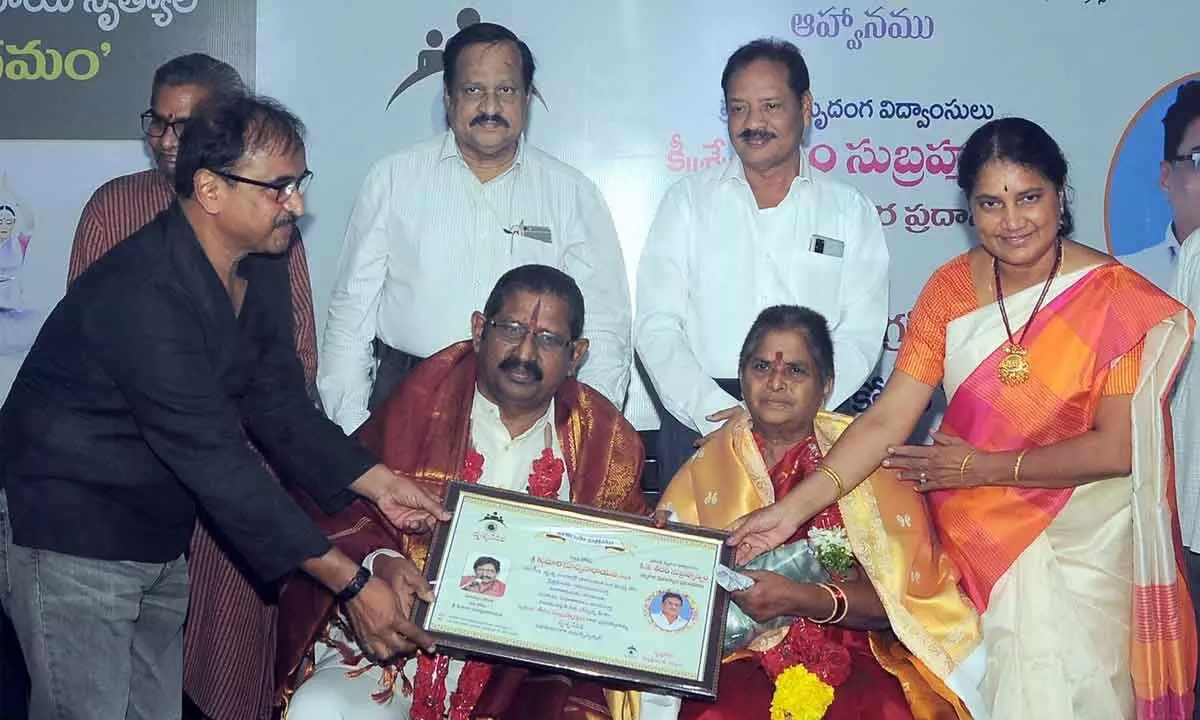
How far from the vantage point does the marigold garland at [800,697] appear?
359 centimetres

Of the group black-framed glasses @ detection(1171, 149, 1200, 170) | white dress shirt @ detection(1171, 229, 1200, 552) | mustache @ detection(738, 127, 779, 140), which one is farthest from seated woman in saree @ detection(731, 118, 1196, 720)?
black-framed glasses @ detection(1171, 149, 1200, 170)

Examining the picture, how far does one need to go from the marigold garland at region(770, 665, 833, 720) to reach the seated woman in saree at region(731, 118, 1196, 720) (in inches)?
15.1

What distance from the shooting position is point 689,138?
622 centimetres

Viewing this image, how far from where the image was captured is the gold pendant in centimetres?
391

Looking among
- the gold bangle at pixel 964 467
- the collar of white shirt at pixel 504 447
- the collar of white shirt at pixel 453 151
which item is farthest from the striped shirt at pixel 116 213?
the gold bangle at pixel 964 467

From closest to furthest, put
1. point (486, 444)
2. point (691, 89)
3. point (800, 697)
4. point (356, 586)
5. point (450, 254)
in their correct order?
point (356, 586), point (800, 697), point (486, 444), point (450, 254), point (691, 89)

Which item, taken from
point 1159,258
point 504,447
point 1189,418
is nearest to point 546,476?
point 504,447

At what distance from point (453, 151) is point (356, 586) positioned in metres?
Answer: 2.26

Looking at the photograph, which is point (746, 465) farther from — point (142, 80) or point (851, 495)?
point (142, 80)

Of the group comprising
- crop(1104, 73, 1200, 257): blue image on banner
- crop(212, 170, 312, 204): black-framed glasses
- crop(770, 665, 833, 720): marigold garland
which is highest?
crop(1104, 73, 1200, 257): blue image on banner

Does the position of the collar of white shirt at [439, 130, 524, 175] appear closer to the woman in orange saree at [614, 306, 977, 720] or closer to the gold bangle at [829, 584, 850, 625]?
the woman in orange saree at [614, 306, 977, 720]

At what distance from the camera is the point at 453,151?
17.2 ft

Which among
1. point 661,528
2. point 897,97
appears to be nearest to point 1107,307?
point 661,528

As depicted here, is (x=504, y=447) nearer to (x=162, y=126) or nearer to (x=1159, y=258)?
(x=162, y=126)
